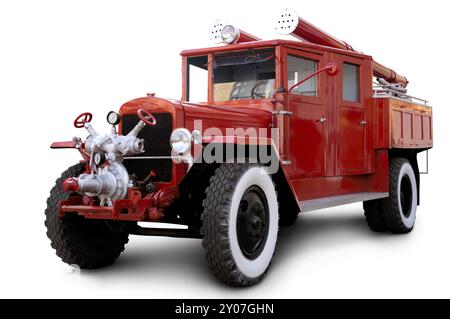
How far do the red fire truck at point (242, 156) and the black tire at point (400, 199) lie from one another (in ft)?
0.07

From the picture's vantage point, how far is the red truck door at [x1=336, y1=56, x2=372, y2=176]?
24.3ft

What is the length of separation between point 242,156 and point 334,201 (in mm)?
1986

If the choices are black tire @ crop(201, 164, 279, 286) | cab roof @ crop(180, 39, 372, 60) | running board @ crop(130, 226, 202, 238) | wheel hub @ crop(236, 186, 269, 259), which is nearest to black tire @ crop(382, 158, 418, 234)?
cab roof @ crop(180, 39, 372, 60)

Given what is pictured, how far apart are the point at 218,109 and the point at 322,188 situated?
6.60 feet

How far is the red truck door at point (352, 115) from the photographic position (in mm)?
7395

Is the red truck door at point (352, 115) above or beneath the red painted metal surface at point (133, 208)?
above

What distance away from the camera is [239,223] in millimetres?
5184

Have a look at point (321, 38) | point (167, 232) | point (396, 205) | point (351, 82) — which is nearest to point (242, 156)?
point (167, 232)

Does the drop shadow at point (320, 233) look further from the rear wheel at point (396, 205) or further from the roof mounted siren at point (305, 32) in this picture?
the roof mounted siren at point (305, 32)

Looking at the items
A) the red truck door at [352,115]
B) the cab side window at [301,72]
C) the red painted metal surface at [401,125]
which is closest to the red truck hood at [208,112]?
the cab side window at [301,72]

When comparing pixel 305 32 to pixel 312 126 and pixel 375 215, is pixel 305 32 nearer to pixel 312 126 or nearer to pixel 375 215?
pixel 312 126

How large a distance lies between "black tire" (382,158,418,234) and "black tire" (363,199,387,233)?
0.08m

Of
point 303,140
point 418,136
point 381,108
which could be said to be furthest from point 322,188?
point 418,136

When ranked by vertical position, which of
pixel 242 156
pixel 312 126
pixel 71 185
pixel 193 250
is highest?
pixel 312 126
